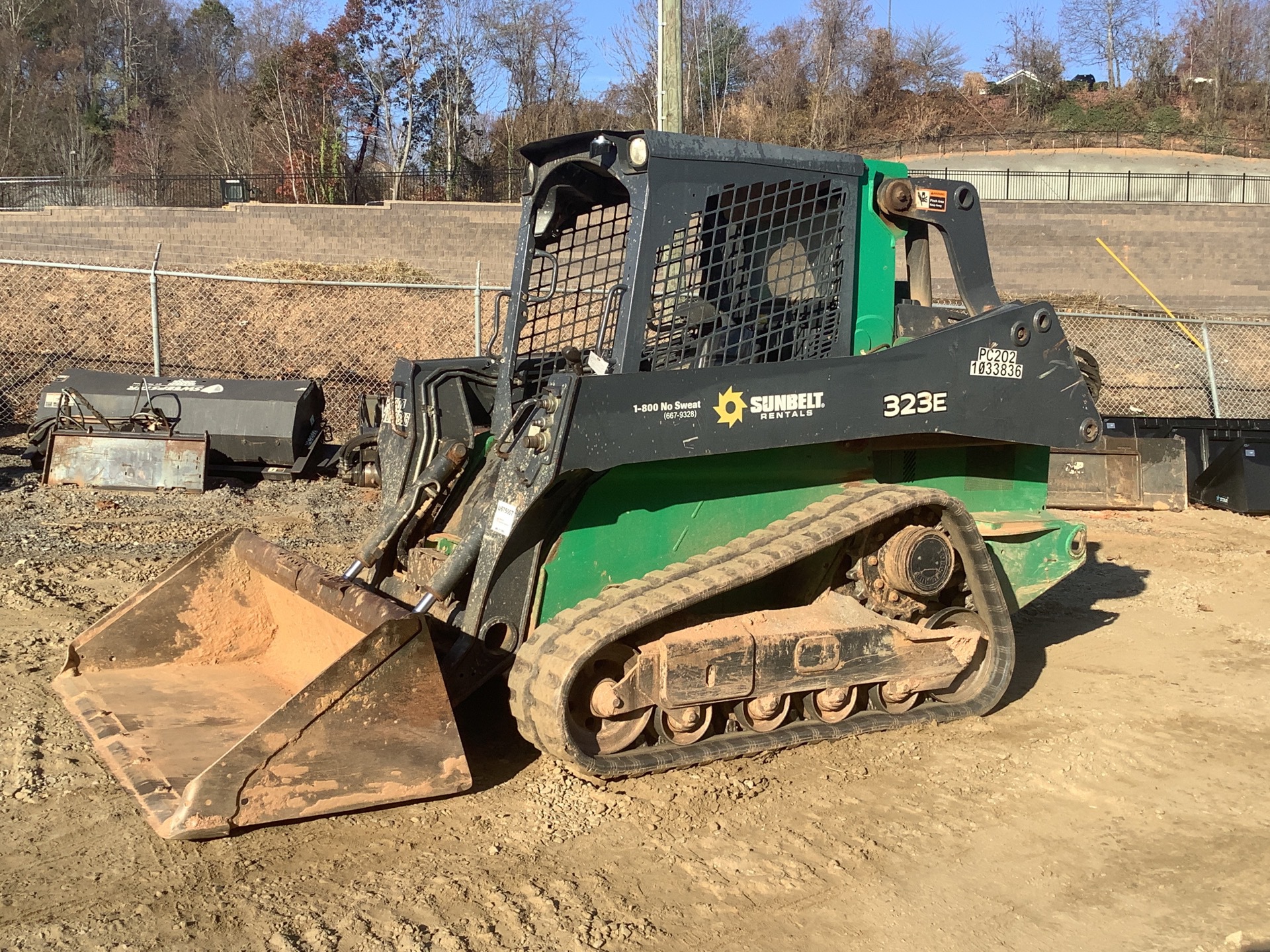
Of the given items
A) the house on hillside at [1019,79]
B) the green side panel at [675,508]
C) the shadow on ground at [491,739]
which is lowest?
the shadow on ground at [491,739]

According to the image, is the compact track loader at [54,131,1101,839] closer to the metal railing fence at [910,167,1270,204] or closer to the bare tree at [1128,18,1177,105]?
the metal railing fence at [910,167,1270,204]

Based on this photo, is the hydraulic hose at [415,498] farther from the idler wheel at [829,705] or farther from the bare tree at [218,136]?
the bare tree at [218,136]

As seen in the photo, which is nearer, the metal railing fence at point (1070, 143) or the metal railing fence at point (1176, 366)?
the metal railing fence at point (1176, 366)

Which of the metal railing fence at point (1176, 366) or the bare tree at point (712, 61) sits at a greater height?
the bare tree at point (712, 61)

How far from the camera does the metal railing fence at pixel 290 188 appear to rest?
1130 inches

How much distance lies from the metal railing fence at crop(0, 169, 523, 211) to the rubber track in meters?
24.7

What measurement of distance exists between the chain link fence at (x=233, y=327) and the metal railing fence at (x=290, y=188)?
10063mm

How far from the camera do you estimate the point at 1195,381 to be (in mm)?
16688

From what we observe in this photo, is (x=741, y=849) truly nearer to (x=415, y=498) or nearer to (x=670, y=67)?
(x=415, y=498)

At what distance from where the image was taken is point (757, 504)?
4.88 m

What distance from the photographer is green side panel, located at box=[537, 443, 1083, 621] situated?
14.7 feet

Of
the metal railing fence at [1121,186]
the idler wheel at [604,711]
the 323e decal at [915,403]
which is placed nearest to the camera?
the idler wheel at [604,711]

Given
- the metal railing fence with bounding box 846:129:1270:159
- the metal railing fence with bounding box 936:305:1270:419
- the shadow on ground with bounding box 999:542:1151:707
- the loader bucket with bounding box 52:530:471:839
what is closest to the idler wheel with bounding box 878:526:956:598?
the shadow on ground with bounding box 999:542:1151:707

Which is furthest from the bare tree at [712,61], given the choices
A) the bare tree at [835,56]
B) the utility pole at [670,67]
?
the utility pole at [670,67]
